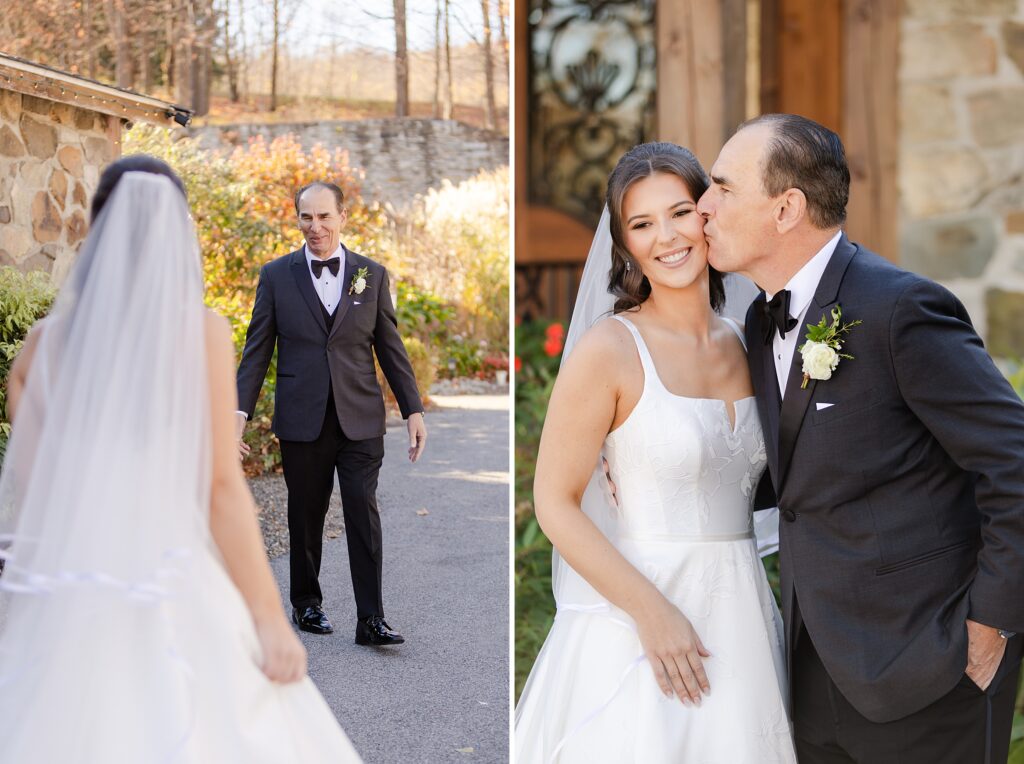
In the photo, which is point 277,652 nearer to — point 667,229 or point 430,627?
point 667,229

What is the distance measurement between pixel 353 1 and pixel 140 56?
248cm

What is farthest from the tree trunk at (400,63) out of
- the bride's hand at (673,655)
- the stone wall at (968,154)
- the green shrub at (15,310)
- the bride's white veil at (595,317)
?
the bride's hand at (673,655)

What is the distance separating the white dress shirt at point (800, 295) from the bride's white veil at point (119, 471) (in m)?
1.18

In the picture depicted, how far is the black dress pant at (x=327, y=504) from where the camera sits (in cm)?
391

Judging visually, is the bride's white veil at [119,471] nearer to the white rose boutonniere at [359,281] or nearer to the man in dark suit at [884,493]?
the man in dark suit at [884,493]

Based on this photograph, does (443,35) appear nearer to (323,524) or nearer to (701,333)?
(323,524)

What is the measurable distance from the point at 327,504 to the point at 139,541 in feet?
A: 7.05

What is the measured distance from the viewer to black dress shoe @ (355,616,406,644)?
12.8 ft

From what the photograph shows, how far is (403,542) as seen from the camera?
4.54 m

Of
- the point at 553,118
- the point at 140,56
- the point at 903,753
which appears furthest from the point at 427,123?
the point at 903,753

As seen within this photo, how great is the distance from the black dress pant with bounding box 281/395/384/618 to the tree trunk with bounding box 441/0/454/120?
521cm

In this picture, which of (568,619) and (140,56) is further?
(140,56)

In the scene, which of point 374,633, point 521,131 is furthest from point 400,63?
point 374,633

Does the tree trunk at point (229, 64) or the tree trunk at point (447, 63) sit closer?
the tree trunk at point (447, 63)
